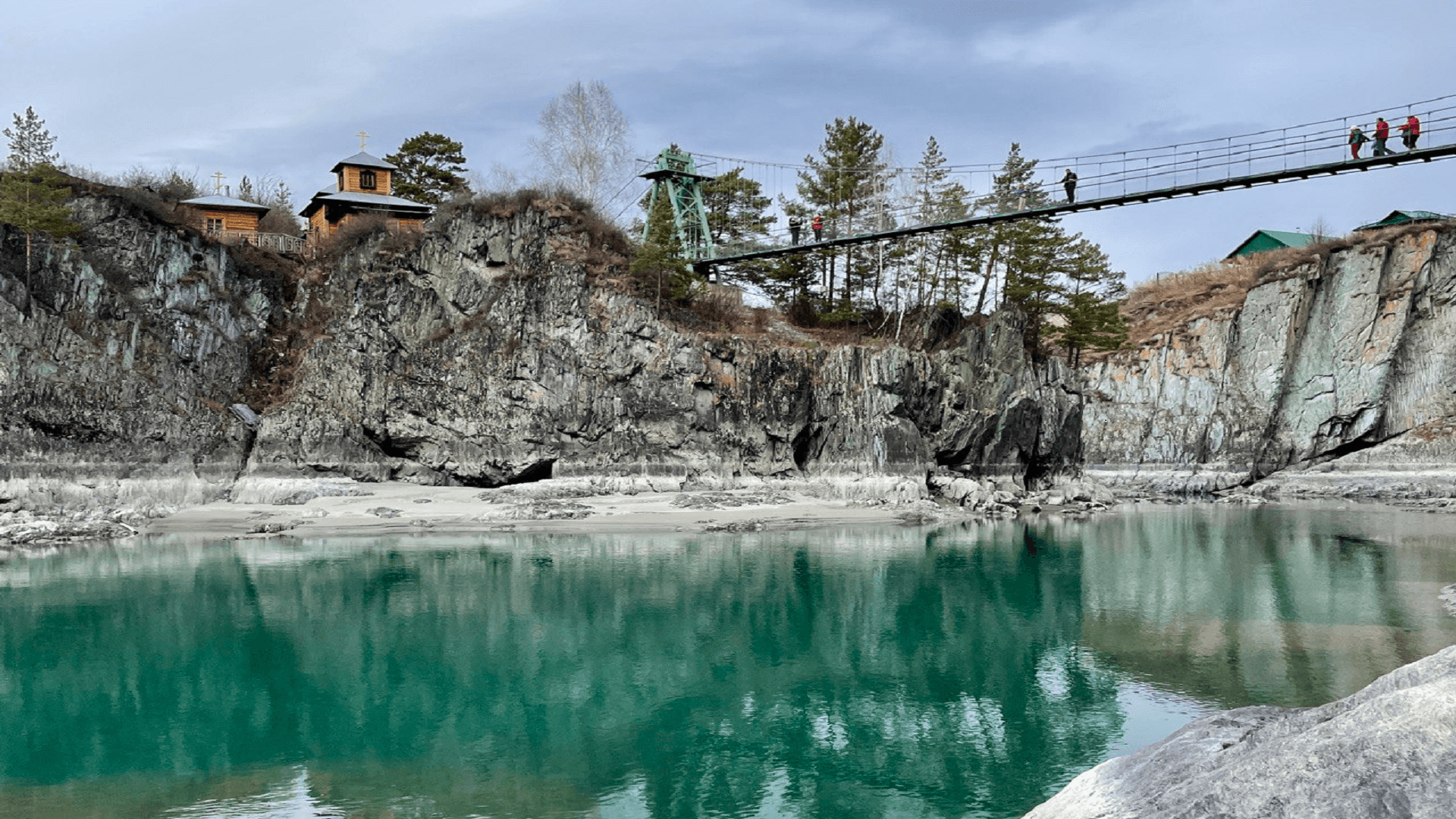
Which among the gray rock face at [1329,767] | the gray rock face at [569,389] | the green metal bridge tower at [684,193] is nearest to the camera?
the gray rock face at [1329,767]

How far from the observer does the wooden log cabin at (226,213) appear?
5372 cm

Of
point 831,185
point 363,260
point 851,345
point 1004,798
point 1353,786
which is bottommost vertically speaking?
point 1004,798

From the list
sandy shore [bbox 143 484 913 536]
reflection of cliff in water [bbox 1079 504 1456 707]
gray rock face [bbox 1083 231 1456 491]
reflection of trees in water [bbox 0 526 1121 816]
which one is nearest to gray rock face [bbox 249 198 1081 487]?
sandy shore [bbox 143 484 913 536]

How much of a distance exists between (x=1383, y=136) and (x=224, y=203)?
5416 cm

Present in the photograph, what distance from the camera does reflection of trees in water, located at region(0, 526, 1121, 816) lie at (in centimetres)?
1280

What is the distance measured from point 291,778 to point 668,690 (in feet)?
20.7

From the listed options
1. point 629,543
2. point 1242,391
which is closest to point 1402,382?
point 1242,391

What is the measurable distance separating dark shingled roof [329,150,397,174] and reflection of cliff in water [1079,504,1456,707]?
43.5m

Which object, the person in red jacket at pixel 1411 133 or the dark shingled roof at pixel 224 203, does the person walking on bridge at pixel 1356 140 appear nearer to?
the person in red jacket at pixel 1411 133

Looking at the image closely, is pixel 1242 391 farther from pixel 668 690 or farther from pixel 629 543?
pixel 668 690

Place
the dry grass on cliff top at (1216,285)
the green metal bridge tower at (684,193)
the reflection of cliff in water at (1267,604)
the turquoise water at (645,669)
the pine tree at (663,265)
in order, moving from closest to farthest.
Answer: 1. the turquoise water at (645,669)
2. the reflection of cliff in water at (1267,604)
3. the pine tree at (663,265)
4. the green metal bridge tower at (684,193)
5. the dry grass on cliff top at (1216,285)

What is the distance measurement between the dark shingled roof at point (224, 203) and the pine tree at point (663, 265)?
2260 centimetres

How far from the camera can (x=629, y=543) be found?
34.5 metres

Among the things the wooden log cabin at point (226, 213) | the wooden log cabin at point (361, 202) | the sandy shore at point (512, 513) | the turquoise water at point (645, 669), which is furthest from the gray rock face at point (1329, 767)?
the wooden log cabin at point (226, 213)
